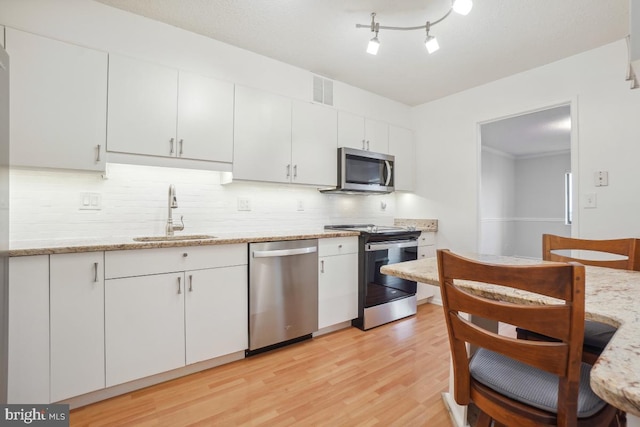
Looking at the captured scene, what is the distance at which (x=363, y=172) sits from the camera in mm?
3230

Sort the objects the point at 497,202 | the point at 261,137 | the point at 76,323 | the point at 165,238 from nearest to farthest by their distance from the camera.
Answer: the point at 76,323
the point at 165,238
the point at 261,137
the point at 497,202

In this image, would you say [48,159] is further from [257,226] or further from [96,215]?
[257,226]

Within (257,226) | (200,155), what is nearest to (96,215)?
(200,155)

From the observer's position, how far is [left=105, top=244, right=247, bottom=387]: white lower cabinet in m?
1.75

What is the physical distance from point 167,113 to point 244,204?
98 cm

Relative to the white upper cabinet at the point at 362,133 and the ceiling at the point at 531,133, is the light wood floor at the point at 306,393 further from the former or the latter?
the ceiling at the point at 531,133

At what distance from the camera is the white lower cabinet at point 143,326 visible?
5.69 feet

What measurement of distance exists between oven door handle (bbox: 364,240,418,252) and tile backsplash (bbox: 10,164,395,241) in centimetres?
70

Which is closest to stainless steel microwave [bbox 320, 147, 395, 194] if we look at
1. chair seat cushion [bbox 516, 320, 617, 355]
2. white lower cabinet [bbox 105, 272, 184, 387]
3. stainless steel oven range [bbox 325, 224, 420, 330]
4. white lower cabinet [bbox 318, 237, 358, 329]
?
stainless steel oven range [bbox 325, 224, 420, 330]

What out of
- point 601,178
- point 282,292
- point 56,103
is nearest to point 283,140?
point 282,292

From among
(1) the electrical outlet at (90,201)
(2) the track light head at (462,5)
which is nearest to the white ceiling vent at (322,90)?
(2) the track light head at (462,5)

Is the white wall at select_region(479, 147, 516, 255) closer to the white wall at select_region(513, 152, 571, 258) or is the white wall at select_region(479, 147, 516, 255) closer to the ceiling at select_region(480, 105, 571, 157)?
the white wall at select_region(513, 152, 571, 258)

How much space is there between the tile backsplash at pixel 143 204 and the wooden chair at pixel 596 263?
2.11 m

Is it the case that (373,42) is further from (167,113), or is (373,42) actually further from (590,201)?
(590,201)
